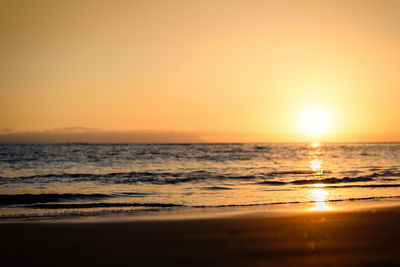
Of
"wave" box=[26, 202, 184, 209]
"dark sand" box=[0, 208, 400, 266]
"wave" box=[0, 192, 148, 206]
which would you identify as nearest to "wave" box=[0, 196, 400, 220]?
"wave" box=[26, 202, 184, 209]

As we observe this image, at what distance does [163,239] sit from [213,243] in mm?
962

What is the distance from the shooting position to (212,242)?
6430 mm

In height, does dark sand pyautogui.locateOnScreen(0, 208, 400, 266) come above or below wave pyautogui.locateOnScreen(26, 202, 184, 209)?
above

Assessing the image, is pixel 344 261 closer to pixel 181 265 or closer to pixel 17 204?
pixel 181 265

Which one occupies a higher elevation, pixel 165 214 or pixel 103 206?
pixel 165 214

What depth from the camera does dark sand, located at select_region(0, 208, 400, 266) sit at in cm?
548

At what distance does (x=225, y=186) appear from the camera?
17375 mm

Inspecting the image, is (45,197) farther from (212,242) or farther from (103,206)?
(212,242)

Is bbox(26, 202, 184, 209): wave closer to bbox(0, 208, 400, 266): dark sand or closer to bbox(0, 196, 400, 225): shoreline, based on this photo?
bbox(0, 196, 400, 225): shoreline

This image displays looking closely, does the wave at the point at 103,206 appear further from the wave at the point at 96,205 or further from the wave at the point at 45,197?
the wave at the point at 45,197

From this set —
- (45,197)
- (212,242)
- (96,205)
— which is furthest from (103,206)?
(212,242)

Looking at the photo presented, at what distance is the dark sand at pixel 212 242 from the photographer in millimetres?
5477

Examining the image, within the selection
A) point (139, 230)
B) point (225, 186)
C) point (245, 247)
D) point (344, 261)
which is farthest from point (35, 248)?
point (225, 186)

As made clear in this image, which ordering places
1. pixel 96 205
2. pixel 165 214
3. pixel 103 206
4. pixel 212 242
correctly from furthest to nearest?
pixel 96 205 → pixel 103 206 → pixel 165 214 → pixel 212 242
